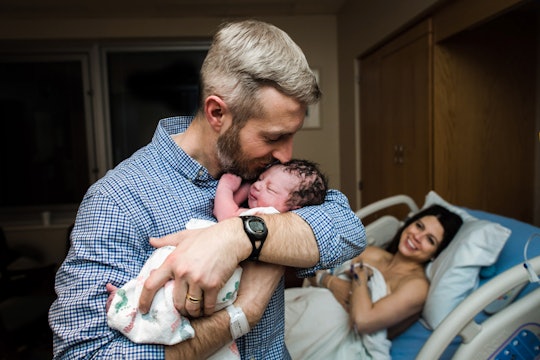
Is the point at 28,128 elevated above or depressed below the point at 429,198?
above

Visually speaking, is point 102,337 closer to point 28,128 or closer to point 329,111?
point 329,111

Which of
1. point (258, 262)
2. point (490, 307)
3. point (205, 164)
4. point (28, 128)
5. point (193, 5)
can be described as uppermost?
point (193, 5)

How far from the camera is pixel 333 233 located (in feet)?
2.94

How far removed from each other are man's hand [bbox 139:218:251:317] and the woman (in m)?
1.02

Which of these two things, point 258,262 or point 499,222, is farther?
point 499,222

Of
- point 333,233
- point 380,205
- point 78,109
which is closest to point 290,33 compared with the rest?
point 78,109


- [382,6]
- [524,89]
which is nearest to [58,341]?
[524,89]

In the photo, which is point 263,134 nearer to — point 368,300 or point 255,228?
point 255,228

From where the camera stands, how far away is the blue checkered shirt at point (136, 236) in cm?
74

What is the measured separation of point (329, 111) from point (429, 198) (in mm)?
2301

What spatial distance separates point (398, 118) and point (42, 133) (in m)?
3.49

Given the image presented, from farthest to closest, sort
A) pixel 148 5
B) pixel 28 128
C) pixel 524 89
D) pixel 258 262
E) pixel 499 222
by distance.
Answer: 1. pixel 28 128
2. pixel 148 5
3. pixel 524 89
4. pixel 499 222
5. pixel 258 262

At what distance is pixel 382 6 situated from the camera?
2893mm

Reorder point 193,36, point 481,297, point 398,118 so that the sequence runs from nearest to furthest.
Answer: point 481,297
point 398,118
point 193,36
